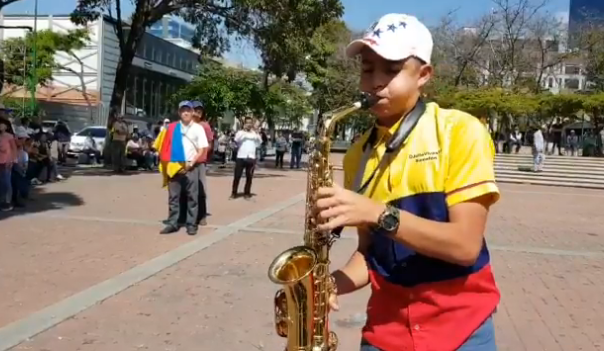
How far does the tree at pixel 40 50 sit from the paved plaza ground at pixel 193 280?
28.8m

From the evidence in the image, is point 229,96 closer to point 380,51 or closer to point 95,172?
point 95,172

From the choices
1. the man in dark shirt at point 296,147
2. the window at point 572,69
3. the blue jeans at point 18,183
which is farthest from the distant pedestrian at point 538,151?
the window at point 572,69

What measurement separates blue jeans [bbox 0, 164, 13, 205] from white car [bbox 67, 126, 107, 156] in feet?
47.6

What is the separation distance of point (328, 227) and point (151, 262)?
20.7 ft

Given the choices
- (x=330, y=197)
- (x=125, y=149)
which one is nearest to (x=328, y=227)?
(x=330, y=197)

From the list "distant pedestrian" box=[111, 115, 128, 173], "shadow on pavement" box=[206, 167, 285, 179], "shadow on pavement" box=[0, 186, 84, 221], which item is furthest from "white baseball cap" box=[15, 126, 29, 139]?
"shadow on pavement" box=[206, 167, 285, 179]

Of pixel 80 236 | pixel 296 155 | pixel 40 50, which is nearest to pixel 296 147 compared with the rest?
pixel 296 155

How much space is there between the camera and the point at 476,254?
6.77 ft

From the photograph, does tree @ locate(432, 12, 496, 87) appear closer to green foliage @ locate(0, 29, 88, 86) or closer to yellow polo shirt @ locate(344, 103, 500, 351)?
green foliage @ locate(0, 29, 88, 86)

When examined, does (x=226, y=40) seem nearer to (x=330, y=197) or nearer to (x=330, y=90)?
(x=330, y=90)

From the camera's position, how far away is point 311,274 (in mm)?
2225

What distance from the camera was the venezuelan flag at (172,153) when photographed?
981 cm

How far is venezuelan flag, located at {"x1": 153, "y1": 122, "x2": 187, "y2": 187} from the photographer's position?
32.2ft

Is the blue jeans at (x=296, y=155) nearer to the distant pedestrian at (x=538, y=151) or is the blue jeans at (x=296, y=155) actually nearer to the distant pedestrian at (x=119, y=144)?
the distant pedestrian at (x=119, y=144)
